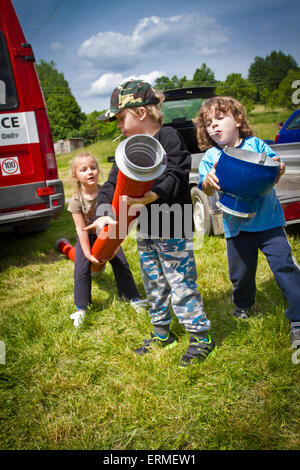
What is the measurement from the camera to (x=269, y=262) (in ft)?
6.88

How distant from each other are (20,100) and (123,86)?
2636 mm

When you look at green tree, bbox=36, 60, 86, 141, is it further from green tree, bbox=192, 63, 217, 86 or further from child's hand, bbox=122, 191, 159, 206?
green tree, bbox=192, 63, 217, 86

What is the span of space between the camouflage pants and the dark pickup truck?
3.86 ft

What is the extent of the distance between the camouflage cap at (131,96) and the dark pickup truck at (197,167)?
1.46 m

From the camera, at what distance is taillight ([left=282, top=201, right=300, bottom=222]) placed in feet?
11.0

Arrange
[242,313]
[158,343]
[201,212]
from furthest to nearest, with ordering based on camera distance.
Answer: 1. [201,212]
2. [242,313]
3. [158,343]

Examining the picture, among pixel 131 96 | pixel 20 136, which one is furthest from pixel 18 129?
pixel 131 96

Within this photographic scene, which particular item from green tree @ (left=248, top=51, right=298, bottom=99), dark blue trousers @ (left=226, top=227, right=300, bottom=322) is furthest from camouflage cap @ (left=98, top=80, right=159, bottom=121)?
green tree @ (left=248, top=51, right=298, bottom=99)

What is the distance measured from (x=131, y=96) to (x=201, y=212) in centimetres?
273

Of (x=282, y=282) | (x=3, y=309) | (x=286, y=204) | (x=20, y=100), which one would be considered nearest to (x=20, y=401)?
(x=3, y=309)

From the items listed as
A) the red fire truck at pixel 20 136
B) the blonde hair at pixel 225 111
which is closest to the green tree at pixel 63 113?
the red fire truck at pixel 20 136

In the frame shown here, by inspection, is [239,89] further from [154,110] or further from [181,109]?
[154,110]
